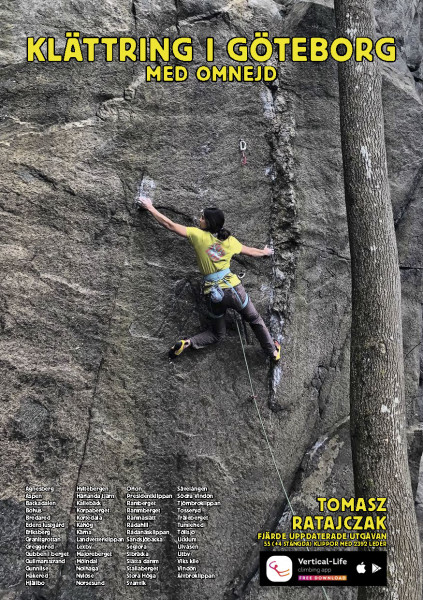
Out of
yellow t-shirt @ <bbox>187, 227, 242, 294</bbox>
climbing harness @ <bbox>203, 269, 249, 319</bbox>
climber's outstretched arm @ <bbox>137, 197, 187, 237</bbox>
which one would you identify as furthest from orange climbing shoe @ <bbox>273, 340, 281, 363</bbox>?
climber's outstretched arm @ <bbox>137, 197, 187, 237</bbox>

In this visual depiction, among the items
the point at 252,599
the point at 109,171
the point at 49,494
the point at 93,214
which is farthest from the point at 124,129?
the point at 252,599

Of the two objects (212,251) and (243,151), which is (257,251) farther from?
(243,151)

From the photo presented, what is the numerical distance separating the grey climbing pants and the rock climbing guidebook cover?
0.02 meters

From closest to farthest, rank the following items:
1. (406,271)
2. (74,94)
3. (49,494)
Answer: (49,494) → (74,94) → (406,271)

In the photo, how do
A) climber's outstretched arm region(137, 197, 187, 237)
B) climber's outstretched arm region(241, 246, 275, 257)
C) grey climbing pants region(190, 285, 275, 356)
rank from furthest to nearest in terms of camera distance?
climber's outstretched arm region(241, 246, 275, 257) < grey climbing pants region(190, 285, 275, 356) < climber's outstretched arm region(137, 197, 187, 237)

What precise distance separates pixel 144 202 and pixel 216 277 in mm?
1065

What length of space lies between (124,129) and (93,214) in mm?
999

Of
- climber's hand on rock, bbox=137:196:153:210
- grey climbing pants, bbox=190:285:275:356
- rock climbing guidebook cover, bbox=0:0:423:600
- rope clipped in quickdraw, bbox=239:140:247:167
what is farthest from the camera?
rope clipped in quickdraw, bbox=239:140:247:167

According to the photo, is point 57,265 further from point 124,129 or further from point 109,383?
point 124,129

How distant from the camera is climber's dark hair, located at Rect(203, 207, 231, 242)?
4836mm

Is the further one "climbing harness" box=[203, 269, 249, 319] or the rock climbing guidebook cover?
"climbing harness" box=[203, 269, 249, 319]

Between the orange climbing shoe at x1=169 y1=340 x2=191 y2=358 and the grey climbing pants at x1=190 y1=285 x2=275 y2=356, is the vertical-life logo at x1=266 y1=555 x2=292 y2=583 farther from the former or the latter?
the orange climbing shoe at x1=169 y1=340 x2=191 y2=358

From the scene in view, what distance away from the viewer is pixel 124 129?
17.5ft

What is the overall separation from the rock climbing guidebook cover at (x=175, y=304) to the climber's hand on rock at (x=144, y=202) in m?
0.04
